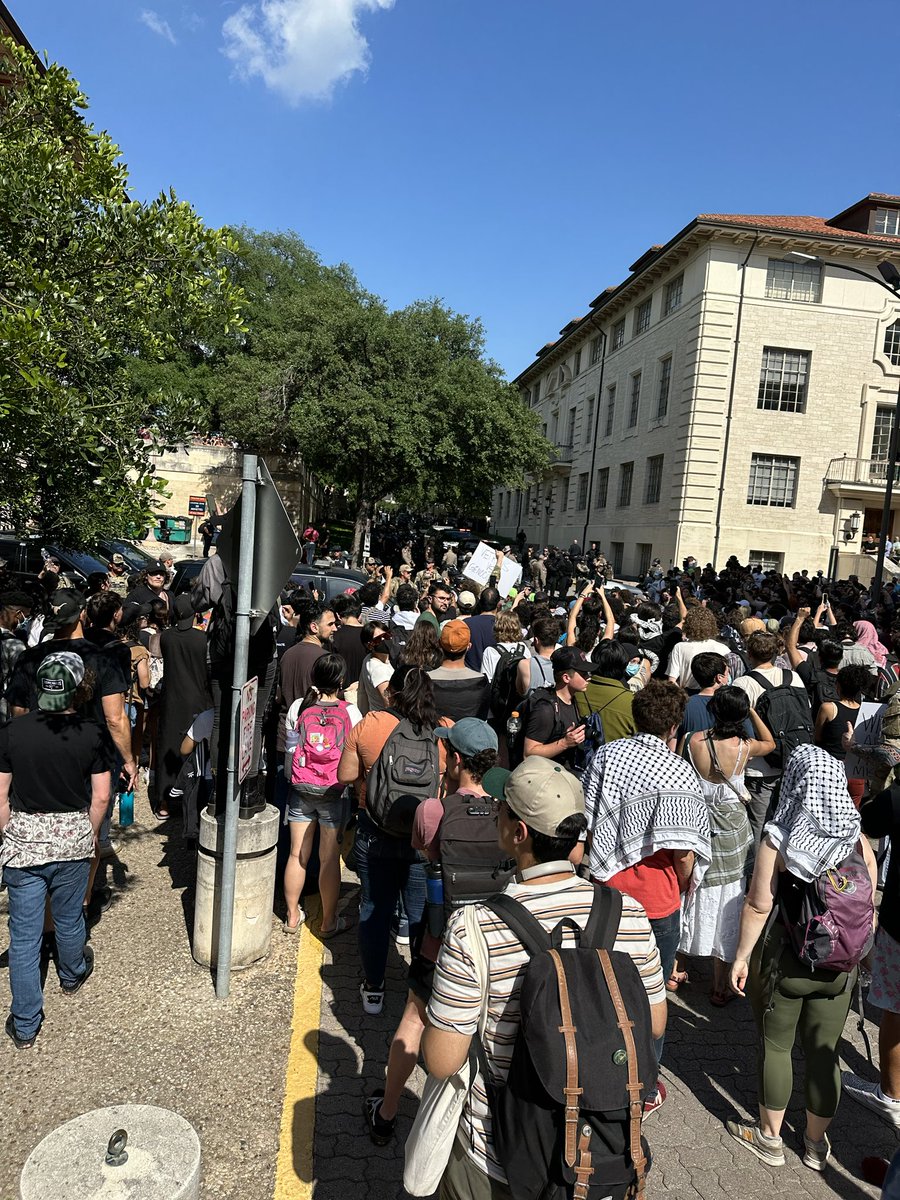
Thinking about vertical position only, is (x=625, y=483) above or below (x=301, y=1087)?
above

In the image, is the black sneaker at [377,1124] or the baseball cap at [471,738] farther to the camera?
the baseball cap at [471,738]

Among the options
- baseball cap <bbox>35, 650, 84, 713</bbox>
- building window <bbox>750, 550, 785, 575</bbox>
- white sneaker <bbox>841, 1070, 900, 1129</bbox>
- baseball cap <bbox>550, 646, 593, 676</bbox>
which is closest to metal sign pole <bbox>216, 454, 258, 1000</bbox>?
baseball cap <bbox>35, 650, 84, 713</bbox>

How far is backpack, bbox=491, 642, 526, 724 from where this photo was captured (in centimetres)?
615

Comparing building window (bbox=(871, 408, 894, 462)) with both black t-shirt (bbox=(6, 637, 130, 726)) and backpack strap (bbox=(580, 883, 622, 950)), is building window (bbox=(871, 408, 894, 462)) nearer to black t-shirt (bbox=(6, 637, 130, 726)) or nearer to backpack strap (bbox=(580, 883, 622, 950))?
black t-shirt (bbox=(6, 637, 130, 726))

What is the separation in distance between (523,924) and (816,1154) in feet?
8.31

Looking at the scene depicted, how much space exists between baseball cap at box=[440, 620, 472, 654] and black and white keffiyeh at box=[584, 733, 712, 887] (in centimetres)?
197

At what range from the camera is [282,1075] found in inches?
141

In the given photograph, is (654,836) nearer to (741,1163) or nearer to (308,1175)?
(741,1163)

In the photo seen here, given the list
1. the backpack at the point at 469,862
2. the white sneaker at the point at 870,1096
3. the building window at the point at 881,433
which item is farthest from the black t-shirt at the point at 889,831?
the building window at the point at 881,433

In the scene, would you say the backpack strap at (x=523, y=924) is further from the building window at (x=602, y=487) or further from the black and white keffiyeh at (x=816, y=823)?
the building window at (x=602, y=487)

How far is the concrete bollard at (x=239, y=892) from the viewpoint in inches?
171

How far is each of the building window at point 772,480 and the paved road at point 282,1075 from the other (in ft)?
101

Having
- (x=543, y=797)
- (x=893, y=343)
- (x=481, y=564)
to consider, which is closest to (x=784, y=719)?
(x=543, y=797)

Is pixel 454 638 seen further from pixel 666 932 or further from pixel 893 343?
pixel 893 343
